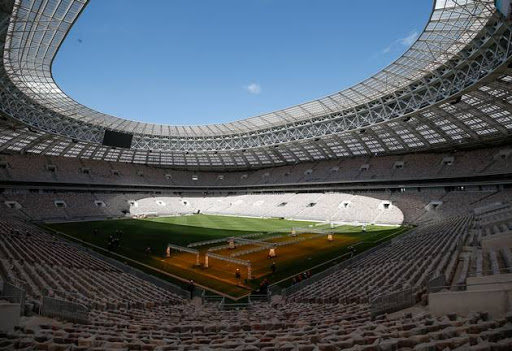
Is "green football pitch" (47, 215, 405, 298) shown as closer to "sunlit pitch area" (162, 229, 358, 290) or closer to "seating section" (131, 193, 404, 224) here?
"sunlit pitch area" (162, 229, 358, 290)

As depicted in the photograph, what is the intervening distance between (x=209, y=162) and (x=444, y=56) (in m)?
55.4

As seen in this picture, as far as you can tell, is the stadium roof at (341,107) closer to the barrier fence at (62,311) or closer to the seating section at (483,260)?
the seating section at (483,260)

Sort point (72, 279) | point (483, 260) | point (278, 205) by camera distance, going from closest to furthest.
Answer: point (483, 260) < point (72, 279) < point (278, 205)

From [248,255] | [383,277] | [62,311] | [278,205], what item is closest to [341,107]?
[248,255]

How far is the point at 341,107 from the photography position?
137 feet

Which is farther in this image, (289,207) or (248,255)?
(289,207)

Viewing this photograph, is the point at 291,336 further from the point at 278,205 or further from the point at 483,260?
the point at 278,205

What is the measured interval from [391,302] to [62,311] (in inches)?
392

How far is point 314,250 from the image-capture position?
1139 inches

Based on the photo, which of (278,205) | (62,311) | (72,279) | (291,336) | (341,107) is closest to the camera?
(291,336)

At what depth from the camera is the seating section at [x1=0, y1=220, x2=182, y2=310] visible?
1241 centimetres

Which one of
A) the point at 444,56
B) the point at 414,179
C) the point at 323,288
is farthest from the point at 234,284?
the point at 414,179

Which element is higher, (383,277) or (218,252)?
(218,252)

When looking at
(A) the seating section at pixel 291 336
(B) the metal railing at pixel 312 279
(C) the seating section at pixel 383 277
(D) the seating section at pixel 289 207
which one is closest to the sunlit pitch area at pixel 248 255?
(B) the metal railing at pixel 312 279
